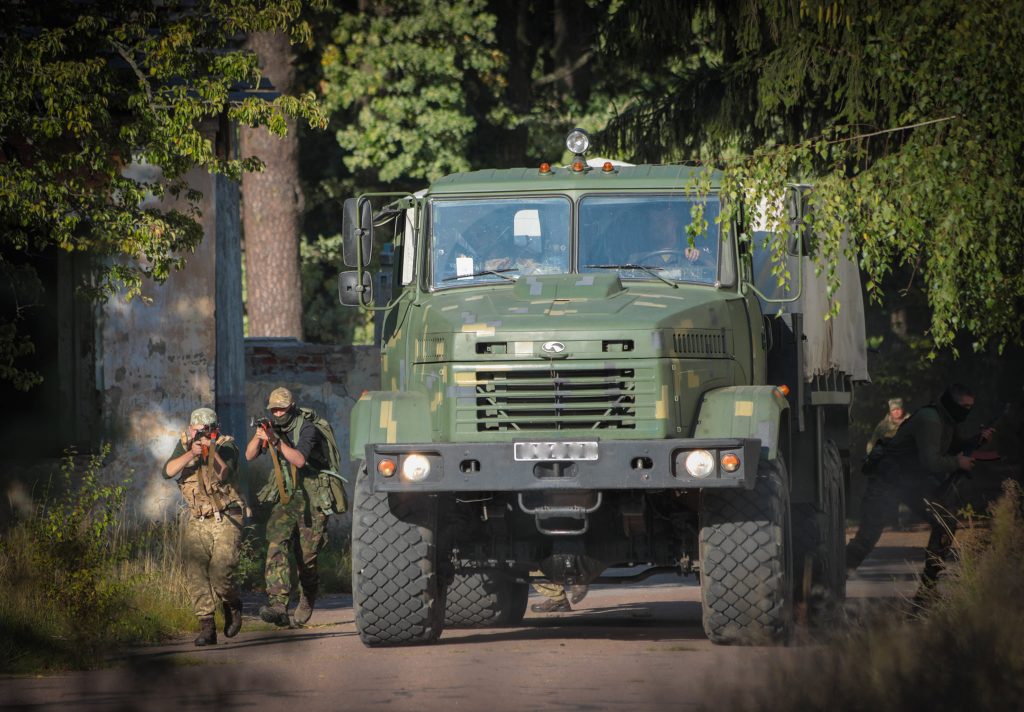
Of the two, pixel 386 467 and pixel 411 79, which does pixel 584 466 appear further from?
pixel 411 79

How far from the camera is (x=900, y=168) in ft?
39.3

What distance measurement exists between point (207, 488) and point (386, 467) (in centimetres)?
209

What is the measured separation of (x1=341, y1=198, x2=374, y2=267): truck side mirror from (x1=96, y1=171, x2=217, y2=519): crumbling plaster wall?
5.28 metres

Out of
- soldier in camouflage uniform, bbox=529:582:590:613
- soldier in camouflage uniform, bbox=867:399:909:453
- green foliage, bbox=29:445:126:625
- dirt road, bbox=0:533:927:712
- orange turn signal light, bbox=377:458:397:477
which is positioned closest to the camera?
dirt road, bbox=0:533:927:712

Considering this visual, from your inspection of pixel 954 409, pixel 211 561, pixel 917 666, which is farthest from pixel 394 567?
pixel 954 409

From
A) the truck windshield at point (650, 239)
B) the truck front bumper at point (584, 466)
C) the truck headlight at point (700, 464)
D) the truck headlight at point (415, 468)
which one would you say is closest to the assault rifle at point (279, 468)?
the truck headlight at point (415, 468)

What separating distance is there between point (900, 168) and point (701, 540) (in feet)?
9.46

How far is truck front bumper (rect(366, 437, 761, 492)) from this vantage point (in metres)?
10.5

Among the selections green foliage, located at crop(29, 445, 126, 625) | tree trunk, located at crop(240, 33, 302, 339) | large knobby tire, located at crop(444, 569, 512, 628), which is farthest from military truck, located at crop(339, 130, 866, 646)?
tree trunk, located at crop(240, 33, 302, 339)

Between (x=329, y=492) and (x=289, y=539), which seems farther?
(x=329, y=492)

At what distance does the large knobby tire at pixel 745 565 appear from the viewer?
1069 cm

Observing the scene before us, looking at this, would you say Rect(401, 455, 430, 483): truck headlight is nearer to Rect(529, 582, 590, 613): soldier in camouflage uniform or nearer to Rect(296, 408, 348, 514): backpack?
Rect(296, 408, 348, 514): backpack

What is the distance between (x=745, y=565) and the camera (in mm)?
10703

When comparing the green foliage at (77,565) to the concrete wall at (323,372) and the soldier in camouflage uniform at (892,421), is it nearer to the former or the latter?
the concrete wall at (323,372)
